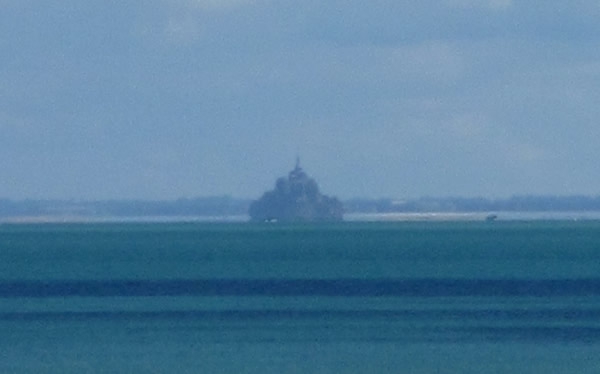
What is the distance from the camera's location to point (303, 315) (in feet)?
132

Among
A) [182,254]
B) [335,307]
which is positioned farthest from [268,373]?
[182,254]

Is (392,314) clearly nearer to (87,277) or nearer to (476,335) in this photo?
(476,335)

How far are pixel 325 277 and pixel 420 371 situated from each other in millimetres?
33653

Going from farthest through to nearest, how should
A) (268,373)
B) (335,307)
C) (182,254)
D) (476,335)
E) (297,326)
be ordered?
(182,254) < (335,307) < (297,326) < (476,335) < (268,373)

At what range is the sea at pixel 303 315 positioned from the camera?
99.3 feet

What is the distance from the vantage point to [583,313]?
39531 millimetres

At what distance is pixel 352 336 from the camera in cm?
3438

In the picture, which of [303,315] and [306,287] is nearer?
[303,315]

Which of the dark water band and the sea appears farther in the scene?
the dark water band

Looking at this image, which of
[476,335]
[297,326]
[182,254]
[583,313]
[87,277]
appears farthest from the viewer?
[182,254]

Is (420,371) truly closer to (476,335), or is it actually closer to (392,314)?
(476,335)

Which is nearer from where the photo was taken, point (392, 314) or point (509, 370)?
point (509, 370)

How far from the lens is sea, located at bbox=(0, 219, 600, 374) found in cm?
3027

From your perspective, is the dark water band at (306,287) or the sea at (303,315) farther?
the dark water band at (306,287)
